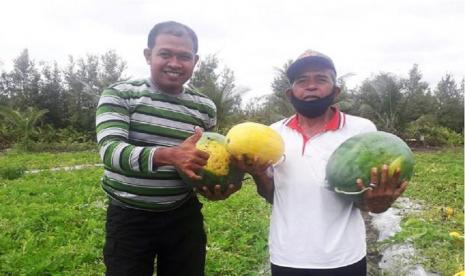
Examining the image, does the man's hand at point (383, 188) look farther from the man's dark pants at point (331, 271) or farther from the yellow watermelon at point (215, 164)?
the yellow watermelon at point (215, 164)

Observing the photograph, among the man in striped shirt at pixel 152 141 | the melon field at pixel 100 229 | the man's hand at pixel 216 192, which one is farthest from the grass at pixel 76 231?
the man's hand at pixel 216 192

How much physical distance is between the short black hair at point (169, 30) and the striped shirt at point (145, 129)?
221mm

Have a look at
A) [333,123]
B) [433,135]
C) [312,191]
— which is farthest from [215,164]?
[433,135]

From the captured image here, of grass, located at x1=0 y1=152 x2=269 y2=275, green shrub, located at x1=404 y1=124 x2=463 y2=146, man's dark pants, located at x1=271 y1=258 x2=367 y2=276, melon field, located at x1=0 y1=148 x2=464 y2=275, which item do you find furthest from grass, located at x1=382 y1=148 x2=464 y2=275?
green shrub, located at x1=404 y1=124 x2=463 y2=146

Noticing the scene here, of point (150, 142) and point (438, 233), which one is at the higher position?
point (150, 142)

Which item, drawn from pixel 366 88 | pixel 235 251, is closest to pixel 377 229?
pixel 235 251

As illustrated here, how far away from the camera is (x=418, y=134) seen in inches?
890

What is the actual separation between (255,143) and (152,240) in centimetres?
85

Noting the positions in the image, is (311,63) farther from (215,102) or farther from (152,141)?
(215,102)

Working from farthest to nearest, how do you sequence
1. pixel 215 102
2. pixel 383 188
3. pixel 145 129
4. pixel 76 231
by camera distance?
pixel 215 102, pixel 76 231, pixel 145 129, pixel 383 188

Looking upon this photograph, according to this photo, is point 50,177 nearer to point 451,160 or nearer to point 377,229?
point 377,229

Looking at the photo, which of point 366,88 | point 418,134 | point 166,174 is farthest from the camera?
point 366,88

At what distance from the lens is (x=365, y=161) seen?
2.02 m

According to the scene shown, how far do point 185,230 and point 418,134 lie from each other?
861 inches
